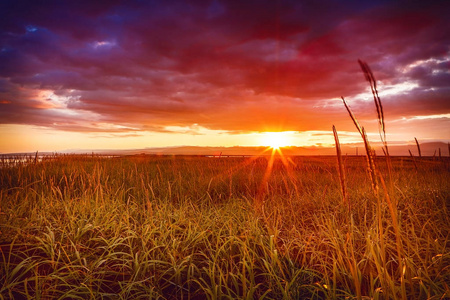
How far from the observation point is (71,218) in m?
4.08

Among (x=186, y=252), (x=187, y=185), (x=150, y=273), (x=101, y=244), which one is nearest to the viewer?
(x=150, y=273)

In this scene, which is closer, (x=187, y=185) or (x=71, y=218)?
(x=71, y=218)

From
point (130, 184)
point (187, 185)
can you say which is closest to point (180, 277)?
point (187, 185)

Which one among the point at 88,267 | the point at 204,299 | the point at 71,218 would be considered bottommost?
the point at 204,299

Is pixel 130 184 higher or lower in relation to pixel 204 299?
higher

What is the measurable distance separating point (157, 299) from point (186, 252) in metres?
0.85

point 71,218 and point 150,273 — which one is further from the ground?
point 71,218

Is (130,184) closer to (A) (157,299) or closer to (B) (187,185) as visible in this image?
(B) (187,185)

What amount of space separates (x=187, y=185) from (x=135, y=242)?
4681mm

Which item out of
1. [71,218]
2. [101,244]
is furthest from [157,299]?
[71,218]

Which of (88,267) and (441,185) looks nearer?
(88,267)

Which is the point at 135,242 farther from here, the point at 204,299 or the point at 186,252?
the point at 204,299

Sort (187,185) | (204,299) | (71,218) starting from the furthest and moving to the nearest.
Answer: (187,185) < (71,218) < (204,299)

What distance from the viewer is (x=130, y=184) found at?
8477 millimetres
